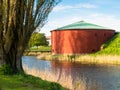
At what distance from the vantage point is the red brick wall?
56.8 m

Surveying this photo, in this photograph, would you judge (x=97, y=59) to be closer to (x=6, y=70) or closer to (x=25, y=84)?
(x=6, y=70)

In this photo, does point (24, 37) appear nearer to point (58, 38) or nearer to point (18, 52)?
point (18, 52)

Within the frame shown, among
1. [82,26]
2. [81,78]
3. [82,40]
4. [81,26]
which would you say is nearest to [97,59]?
[82,40]

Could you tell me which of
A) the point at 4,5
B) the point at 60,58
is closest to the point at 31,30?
the point at 4,5

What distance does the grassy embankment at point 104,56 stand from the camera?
1620 inches

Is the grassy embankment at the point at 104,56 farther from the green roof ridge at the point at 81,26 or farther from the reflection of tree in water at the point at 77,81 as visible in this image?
the reflection of tree in water at the point at 77,81

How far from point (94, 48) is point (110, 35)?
13.0 ft

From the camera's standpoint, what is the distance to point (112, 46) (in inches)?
2104

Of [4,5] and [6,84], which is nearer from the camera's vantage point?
[6,84]

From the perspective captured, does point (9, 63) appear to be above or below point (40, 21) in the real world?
below

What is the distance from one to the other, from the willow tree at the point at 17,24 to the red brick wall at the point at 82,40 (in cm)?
3938

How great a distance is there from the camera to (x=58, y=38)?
5997 centimetres

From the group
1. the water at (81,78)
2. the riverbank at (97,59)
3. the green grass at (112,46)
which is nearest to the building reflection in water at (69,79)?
the water at (81,78)

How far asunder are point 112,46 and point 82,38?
5764mm
